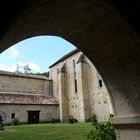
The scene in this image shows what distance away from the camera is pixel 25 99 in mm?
32344

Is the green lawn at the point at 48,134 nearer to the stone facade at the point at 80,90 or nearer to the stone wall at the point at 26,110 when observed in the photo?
the stone facade at the point at 80,90

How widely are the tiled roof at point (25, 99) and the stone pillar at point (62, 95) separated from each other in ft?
3.78

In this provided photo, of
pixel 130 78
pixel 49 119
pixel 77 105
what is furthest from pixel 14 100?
pixel 130 78

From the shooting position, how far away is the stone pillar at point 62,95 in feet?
109

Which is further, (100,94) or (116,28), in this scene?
(100,94)

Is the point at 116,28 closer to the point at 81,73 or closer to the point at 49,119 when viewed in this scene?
the point at 81,73

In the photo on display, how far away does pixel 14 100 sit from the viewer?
31.0m

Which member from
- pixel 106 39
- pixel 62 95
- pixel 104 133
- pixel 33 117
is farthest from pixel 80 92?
pixel 106 39

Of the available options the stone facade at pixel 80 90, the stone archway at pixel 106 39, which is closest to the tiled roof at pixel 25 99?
the stone facade at pixel 80 90

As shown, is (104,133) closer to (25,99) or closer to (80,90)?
(80,90)

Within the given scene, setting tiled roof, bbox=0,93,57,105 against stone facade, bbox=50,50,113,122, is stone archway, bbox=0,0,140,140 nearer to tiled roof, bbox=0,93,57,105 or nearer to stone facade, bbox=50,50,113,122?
stone facade, bbox=50,50,113,122

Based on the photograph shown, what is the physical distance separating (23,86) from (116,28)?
34183 mm

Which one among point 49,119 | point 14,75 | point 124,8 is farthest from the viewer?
point 14,75

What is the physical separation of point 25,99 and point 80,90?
25.7ft
